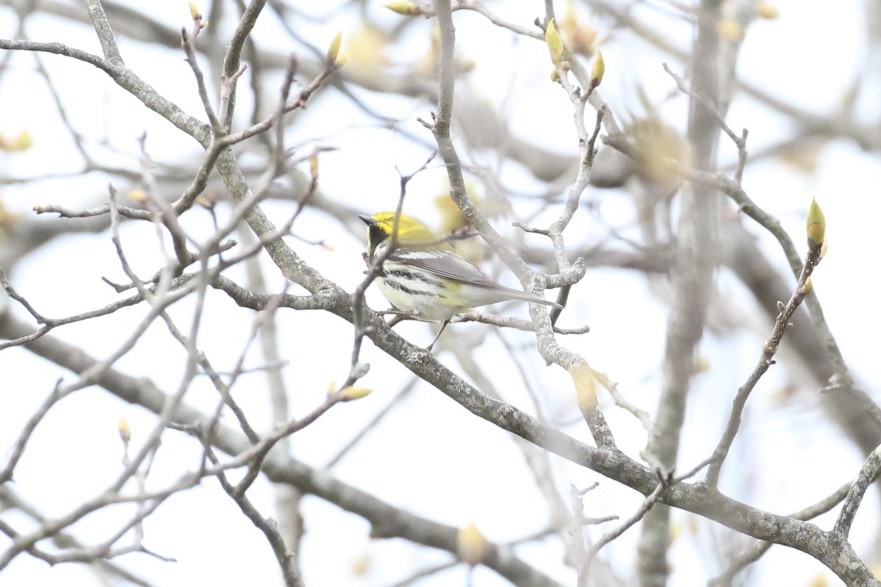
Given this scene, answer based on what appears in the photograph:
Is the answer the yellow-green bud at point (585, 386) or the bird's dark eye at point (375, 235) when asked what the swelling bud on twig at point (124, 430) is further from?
the bird's dark eye at point (375, 235)

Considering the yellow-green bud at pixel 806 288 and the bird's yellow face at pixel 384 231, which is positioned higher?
the bird's yellow face at pixel 384 231

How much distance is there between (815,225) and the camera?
2.89m

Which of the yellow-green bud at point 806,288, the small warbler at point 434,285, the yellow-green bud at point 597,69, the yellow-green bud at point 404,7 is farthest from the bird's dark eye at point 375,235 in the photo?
the yellow-green bud at point 806,288

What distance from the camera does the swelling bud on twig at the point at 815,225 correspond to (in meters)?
2.88

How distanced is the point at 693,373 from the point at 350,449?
290cm

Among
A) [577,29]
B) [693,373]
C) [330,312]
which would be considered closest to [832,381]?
[693,373]

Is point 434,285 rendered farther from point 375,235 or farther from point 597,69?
point 597,69

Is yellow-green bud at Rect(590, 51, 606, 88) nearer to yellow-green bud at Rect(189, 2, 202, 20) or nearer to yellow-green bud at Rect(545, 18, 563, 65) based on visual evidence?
yellow-green bud at Rect(545, 18, 563, 65)

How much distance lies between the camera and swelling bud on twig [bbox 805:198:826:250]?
9.46ft

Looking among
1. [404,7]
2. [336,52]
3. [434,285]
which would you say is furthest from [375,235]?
[336,52]

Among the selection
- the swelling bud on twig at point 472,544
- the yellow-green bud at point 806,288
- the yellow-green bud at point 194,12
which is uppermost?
the yellow-green bud at point 194,12

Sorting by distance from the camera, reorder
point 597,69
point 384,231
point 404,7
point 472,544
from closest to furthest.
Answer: point 472,544
point 597,69
point 404,7
point 384,231

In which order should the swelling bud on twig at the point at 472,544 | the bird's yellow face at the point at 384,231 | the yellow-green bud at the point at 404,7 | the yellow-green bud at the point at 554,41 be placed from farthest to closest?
the bird's yellow face at the point at 384,231, the yellow-green bud at the point at 404,7, the yellow-green bud at the point at 554,41, the swelling bud on twig at the point at 472,544

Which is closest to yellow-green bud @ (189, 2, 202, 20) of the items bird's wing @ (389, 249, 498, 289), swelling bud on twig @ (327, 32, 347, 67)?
swelling bud on twig @ (327, 32, 347, 67)
